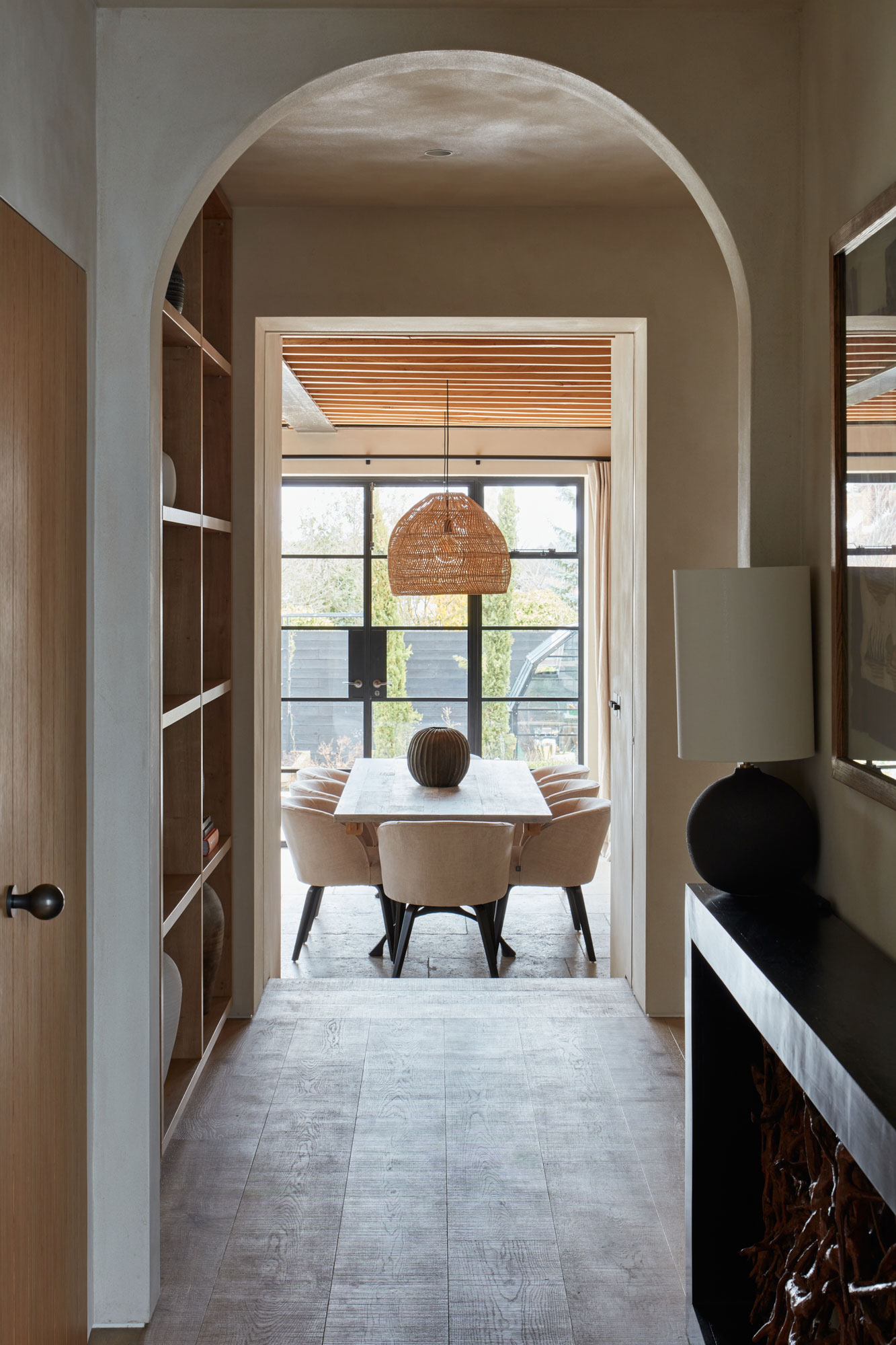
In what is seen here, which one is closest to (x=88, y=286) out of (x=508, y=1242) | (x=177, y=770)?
(x=177, y=770)

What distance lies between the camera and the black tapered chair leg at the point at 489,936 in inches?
197

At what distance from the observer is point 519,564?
8.33 meters

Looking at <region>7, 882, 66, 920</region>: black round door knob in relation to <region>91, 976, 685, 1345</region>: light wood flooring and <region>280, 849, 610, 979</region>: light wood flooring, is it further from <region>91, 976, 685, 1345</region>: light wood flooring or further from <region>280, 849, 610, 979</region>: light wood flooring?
<region>280, 849, 610, 979</region>: light wood flooring

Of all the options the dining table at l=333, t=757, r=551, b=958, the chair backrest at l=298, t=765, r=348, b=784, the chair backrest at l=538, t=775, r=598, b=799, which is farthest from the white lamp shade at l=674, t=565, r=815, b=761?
the chair backrest at l=298, t=765, r=348, b=784

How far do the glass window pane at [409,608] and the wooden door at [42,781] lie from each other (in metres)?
6.10

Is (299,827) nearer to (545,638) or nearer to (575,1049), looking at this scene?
(575,1049)

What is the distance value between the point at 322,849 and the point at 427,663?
3.21 m

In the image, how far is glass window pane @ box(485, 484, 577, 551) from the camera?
27.3ft

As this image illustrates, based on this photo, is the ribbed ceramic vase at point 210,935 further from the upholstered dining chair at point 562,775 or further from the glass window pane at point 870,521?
the upholstered dining chair at point 562,775

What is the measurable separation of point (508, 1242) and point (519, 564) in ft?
20.6

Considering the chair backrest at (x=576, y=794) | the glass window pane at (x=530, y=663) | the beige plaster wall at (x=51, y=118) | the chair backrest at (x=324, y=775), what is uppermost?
the beige plaster wall at (x=51, y=118)

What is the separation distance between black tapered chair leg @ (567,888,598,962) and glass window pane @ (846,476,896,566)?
3.88m

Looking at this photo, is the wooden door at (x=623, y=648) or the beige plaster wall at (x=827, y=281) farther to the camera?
the wooden door at (x=623, y=648)

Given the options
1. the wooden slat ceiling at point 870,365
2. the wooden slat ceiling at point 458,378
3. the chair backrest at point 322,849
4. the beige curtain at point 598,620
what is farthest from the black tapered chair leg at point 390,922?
the wooden slat ceiling at point 870,365
